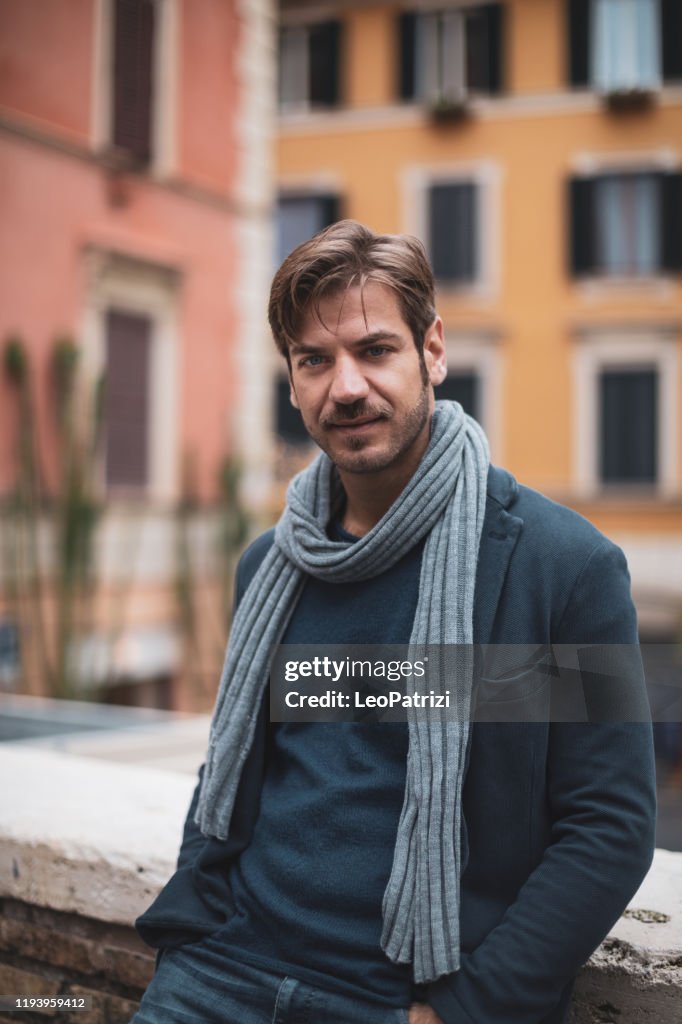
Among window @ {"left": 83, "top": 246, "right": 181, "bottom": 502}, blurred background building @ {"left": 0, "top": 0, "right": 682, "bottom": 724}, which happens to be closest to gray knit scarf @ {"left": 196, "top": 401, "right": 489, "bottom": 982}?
blurred background building @ {"left": 0, "top": 0, "right": 682, "bottom": 724}

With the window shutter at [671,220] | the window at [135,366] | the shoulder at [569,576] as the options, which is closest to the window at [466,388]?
the window shutter at [671,220]

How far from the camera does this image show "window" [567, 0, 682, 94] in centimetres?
1432

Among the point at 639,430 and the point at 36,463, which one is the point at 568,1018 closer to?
the point at 36,463

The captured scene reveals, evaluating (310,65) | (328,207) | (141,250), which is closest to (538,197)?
(328,207)

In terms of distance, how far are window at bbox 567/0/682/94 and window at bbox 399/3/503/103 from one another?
1.01 meters

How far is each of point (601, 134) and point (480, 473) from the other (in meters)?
14.0

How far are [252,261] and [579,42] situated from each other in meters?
6.68

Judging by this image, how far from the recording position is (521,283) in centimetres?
1485

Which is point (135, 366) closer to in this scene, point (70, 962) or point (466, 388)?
point (466, 388)

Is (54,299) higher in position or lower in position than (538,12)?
lower

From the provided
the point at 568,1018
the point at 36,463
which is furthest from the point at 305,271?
the point at 36,463

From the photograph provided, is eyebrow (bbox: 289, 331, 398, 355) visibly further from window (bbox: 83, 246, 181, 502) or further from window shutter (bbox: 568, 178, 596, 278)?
window shutter (bbox: 568, 178, 596, 278)

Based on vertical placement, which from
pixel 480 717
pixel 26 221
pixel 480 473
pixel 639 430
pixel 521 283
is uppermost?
pixel 521 283

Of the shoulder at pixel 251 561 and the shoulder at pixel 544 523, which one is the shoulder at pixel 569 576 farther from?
the shoulder at pixel 251 561
